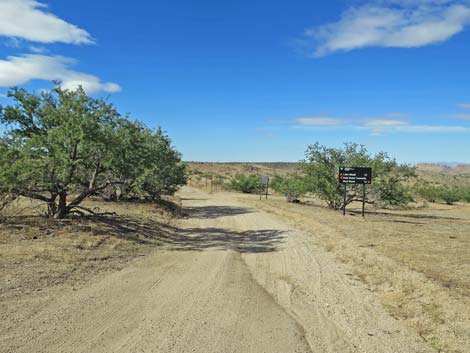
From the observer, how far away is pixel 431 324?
277 inches

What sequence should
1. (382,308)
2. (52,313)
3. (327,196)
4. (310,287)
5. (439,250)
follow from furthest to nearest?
(327,196)
(439,250)
(310,287)
(382,308)
(52,313)

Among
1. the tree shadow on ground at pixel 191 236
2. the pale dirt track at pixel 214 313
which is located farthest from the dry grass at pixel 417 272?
the tree shadow on ground at pixel 191 236

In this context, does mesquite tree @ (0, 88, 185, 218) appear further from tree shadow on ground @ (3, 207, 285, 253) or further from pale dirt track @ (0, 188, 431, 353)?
pale dirt track @ (0, 188, 431, 353)

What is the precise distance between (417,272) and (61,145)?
1169 cm

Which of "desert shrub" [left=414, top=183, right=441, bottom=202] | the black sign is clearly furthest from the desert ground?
"desert shrub" [left=414, top=183, right=441, bottom=202]

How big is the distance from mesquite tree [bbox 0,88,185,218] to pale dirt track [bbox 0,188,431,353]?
4.65m

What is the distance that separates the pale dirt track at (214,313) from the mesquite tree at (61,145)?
465 cm

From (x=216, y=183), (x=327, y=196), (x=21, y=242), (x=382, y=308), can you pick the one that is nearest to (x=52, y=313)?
(x=21, y=242)

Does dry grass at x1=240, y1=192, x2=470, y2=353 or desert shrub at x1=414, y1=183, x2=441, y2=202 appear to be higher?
desert shrub at x1=414, y1=183, x2=441, y2=202

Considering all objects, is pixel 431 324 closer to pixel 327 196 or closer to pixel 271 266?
pixel 271 266

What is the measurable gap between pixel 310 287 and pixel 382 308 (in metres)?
1.89

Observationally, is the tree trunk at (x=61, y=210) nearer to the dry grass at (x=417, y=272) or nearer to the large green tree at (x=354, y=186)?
the dry grass at (x=417, y=272)

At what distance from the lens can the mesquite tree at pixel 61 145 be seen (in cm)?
1298

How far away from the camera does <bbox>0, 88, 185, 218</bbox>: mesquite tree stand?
13.0 metres
